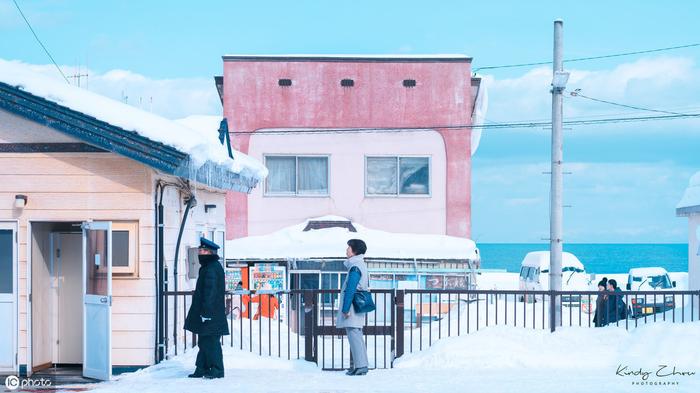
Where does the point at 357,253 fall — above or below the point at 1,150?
below

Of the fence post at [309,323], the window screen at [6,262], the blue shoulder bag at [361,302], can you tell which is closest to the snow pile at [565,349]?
the fence post at [309,323]

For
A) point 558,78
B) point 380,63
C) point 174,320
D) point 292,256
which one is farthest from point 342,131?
point 174,320

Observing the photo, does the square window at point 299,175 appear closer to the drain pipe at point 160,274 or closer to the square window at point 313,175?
the square window at point 313,175

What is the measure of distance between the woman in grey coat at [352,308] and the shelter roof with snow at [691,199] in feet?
37.2

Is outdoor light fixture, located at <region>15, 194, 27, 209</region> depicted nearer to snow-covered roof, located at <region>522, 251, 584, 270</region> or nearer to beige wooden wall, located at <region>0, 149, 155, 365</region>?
beige wooden wall, located at <region>0, 149, 155, 365</region>

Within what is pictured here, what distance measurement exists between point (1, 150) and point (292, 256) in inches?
472

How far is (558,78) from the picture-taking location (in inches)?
677

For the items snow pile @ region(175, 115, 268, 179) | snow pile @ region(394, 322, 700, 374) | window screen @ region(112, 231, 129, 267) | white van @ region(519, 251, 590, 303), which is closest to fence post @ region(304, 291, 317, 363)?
snow pile @ region(394, 322, 700, 374)

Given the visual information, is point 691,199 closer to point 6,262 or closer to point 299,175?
point 299,175

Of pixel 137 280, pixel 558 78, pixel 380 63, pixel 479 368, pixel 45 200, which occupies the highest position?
pixel 380 63

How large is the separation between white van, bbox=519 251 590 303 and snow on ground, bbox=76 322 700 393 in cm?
2231

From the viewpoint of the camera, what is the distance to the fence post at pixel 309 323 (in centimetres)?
1334

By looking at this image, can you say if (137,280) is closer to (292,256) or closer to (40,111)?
(40,111)

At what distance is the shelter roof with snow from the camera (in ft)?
70.0
